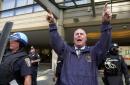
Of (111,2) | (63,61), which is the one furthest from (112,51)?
(111,2)

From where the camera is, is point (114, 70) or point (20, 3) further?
point (20, 3)

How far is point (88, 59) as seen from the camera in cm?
360

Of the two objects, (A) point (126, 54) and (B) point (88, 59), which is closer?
(B) point (88, 59)

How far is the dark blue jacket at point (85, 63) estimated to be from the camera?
349 centimetres

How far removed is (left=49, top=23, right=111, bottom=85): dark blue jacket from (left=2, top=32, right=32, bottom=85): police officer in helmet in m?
0.45

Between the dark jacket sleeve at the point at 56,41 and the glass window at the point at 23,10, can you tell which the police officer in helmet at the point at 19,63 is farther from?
the glass window at the point at 23,10

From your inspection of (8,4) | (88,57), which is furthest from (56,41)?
(8,4)

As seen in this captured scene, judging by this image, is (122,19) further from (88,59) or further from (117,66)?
(88,59)

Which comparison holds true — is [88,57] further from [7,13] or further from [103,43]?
[7,13]

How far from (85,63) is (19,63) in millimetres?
838

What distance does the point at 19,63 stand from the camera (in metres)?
3.73

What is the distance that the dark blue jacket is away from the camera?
3.49m

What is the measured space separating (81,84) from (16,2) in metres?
→ 19.4

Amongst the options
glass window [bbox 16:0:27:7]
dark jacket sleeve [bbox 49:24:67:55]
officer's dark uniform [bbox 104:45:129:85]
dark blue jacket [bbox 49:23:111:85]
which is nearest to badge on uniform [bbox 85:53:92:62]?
dark blue jacket [bbox 49:23:111:85]
